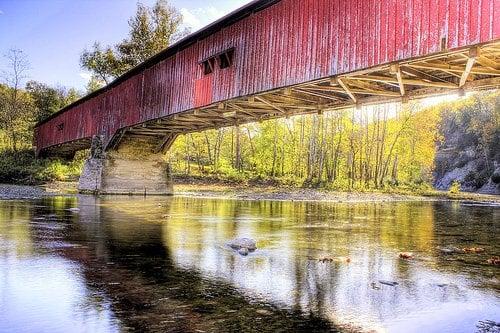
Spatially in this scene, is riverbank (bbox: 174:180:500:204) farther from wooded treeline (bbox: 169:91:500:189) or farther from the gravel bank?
the gravel bank

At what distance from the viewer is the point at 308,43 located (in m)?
11.9

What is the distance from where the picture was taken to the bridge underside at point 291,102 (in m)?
9.86

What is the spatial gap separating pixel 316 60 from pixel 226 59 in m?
4.78

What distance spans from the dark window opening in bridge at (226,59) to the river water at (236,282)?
6.45m

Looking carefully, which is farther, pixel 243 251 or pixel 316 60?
pixel 316 60

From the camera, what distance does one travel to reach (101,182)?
25.2 meters

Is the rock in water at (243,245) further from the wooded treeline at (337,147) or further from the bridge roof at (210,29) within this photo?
the wooded treeline at (337,147)

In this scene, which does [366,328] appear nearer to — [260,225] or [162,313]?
[162,313]

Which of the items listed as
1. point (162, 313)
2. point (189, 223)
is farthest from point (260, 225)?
point (162, 313)

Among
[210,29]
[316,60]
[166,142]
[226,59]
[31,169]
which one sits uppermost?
[210,29]

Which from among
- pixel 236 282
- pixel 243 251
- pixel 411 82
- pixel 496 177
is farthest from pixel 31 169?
pixel 496 177

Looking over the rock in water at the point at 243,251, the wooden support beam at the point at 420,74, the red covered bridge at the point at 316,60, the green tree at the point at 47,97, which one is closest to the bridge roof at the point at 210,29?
the red covered bridge at the point at 316,60

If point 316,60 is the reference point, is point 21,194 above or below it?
below

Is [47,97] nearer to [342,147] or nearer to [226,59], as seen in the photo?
[342,147]
